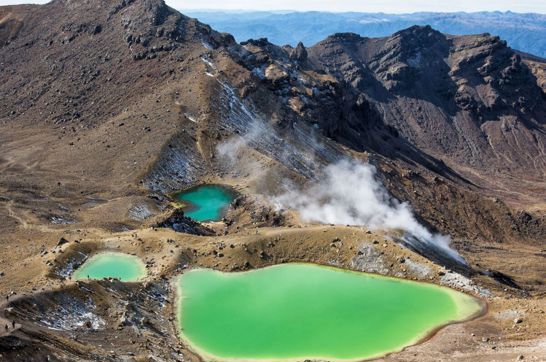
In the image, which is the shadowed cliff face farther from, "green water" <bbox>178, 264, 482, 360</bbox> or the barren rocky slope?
"green water" <bbox>178, 264, 482, 360</bbox>

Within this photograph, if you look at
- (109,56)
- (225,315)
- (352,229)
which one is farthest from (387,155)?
(225,315)

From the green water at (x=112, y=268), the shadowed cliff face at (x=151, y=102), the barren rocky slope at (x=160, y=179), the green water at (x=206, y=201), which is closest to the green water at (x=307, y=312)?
the barren rocky slope at (x=160, y=179)

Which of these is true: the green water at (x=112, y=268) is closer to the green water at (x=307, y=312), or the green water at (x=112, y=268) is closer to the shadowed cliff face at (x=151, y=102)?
the green water at (x=307, y=312)

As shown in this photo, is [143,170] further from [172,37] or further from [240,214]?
[172,37]

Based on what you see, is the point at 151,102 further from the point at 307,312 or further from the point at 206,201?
the point at 307,312

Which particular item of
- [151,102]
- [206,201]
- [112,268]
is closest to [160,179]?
[206,201]

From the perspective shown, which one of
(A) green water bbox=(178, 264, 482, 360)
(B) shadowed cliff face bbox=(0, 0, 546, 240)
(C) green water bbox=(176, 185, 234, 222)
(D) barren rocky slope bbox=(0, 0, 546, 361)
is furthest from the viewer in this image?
(B) shadowed cliff face bbox=(0, 0, 546, 240)

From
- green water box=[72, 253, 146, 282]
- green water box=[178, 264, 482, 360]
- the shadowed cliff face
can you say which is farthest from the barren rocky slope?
green water box=[178, 264, 482, 360]
